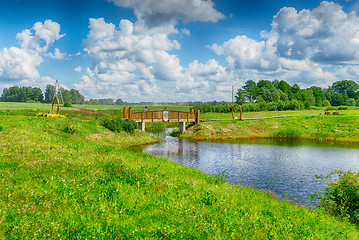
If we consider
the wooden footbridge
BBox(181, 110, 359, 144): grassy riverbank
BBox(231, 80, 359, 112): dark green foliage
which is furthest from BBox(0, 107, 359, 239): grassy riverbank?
BBox(231, 80, 359, 112): dark green foliage

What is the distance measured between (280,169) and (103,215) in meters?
16.2

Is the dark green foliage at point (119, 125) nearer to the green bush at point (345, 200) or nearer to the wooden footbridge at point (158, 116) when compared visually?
the wooden footbridge at point (158, 116)

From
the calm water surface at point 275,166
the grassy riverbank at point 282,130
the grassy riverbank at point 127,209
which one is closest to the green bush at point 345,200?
the grassy riverbank at point 127,209

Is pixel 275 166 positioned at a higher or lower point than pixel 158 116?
lower

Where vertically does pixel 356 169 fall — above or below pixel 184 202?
below

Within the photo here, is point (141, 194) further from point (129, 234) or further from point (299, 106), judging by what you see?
point (299, 106)

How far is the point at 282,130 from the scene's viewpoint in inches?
1738

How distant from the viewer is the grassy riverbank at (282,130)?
40.5m

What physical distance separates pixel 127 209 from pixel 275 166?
52.7ft

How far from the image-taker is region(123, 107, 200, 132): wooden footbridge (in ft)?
123

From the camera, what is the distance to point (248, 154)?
2661 cm

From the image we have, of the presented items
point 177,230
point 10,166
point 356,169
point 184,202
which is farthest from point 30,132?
point 356,169

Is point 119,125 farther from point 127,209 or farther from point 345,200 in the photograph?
point 345,200

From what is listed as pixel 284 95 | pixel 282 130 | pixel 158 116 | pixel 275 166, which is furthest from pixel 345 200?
pixel 284 95
